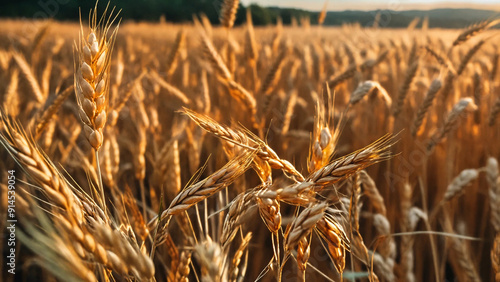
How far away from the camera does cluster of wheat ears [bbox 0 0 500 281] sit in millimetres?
489

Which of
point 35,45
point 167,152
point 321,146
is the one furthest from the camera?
point 35,45

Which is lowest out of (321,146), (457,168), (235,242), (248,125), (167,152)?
(235,242)

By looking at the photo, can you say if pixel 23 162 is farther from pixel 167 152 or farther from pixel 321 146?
pixel 167 152

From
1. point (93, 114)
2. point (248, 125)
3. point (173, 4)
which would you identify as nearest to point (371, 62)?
point (248, 125)

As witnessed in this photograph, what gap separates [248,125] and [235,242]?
2.09 ft

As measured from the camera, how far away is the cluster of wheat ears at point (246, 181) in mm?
489

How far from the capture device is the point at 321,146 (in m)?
0.60

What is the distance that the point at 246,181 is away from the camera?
4.83 feet

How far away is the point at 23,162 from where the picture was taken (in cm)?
44

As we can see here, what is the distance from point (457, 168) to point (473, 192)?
0.48 feet

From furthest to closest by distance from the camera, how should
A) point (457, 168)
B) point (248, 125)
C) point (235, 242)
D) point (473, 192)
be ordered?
point (248, 125), point (457, 168), point (473, 192), point (235, 242)

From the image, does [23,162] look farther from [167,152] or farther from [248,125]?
[248,125]

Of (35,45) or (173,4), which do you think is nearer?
(35,45)

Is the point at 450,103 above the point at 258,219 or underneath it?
above
